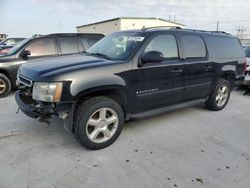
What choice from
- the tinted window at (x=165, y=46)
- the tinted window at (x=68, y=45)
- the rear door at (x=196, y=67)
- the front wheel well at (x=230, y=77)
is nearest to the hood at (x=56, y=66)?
the tinted window at (x=165, y=46)

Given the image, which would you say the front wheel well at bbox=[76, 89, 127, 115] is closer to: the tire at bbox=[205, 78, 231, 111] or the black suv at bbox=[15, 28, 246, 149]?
the black suv at bbox=[15, 28, 246, 149]

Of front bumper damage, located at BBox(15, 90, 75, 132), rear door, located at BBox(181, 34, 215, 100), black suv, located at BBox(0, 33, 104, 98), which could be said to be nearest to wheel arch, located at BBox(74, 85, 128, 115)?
front bumper damage, located at BBox(15, 90, 75, 132)

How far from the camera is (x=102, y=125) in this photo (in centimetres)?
339

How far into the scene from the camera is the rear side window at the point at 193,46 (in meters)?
4.29

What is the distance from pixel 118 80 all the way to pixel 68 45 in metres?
4.29

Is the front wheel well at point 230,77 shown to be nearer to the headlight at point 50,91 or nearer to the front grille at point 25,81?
Answer: the headlight at point 50,91

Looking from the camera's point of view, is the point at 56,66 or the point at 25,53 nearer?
the point at 56,66

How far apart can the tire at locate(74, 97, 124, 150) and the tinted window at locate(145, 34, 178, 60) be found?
115 centimetres

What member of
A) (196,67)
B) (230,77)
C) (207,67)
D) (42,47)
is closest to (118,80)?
(196,67)

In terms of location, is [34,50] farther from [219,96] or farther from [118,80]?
[219,96]

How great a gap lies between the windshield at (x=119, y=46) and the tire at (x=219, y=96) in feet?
7.63

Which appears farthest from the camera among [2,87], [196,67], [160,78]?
[2,87]

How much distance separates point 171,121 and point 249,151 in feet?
4.96

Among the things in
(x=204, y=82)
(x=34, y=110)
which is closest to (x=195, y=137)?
(x=204, y=82)
